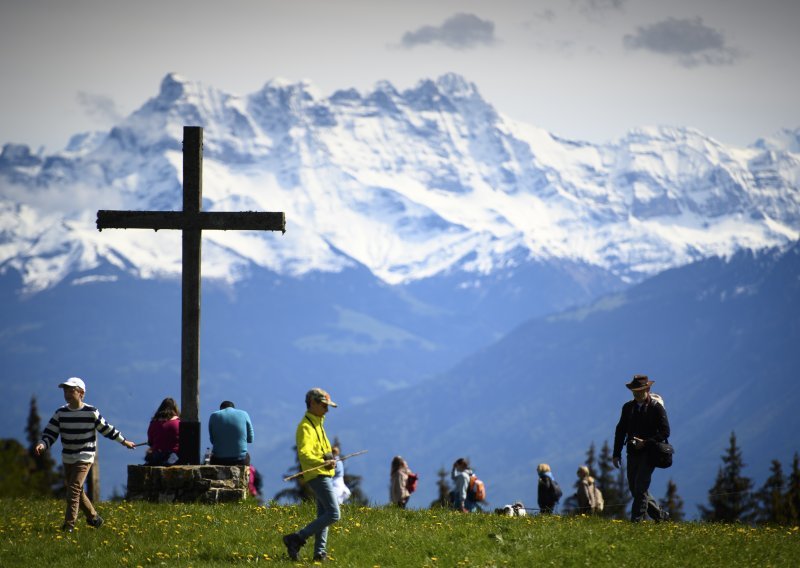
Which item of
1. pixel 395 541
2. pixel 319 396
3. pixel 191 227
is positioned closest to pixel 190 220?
pixel 191 227

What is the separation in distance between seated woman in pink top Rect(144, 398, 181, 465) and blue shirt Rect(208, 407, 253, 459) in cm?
63

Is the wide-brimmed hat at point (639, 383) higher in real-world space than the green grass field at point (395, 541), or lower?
higher

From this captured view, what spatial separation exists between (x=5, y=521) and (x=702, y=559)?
1024 centimetres

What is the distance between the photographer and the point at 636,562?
18.9 m

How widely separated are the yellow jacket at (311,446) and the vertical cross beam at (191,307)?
215 inches

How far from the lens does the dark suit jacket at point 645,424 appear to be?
72.9 ft

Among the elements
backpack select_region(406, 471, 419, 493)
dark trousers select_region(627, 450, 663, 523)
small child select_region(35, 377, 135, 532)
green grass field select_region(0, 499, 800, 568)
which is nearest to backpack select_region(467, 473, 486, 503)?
backpack select_region(406, 471, 419, 493)

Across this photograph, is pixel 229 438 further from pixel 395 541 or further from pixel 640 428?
pixel 640 428

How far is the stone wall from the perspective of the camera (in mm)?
23906

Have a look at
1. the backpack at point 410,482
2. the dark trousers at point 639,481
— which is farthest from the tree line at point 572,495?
the dark trousers at point 639,481

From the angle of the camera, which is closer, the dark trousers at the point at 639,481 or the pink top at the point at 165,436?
the dark trousers at the point at 639,481

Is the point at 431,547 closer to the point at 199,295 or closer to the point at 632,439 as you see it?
the point at 632,439

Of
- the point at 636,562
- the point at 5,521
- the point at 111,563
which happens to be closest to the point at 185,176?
the point at 5,521

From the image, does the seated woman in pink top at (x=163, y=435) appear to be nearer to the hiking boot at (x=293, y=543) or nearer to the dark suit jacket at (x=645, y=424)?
the hiking boot at (x=293, y=543)
